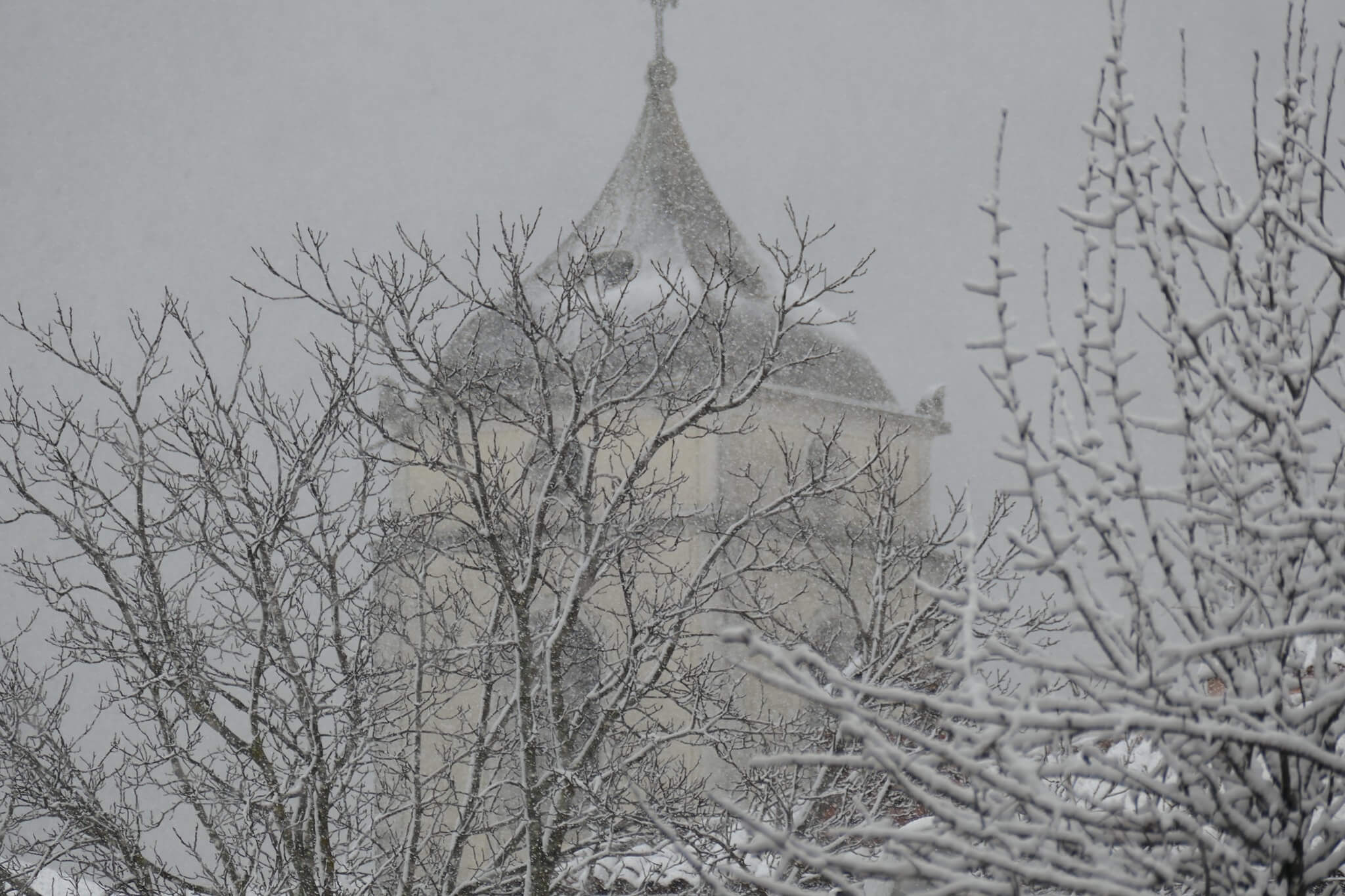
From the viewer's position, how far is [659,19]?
93.2ft

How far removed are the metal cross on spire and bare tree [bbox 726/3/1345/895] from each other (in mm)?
25264

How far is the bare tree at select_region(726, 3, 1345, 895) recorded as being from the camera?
2930mm

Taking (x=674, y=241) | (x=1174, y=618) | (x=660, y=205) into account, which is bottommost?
(x=1174, y=618)

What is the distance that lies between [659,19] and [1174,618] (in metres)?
26.6

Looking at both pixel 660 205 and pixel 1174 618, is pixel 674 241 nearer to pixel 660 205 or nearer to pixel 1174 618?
pixel 660 205

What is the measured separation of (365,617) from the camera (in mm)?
8789

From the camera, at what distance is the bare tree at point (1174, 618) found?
2930mm

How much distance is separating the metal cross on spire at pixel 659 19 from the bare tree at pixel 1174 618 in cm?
2526

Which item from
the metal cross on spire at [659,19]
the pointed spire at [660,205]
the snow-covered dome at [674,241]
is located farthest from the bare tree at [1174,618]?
the metal cross on spire at [659,19]

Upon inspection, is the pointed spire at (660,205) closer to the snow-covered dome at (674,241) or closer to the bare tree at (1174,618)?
the snow-covered dome at (674,241)

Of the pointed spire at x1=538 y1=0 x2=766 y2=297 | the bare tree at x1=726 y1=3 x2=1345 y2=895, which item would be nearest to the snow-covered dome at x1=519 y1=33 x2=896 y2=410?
the pointed spire at x1=538 y1=0 x2=766 y2=297

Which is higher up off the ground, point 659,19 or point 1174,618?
point 659,19

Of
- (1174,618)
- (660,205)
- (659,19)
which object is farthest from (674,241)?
(1174,618)

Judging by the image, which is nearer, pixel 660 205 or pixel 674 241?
pixel 674 241
